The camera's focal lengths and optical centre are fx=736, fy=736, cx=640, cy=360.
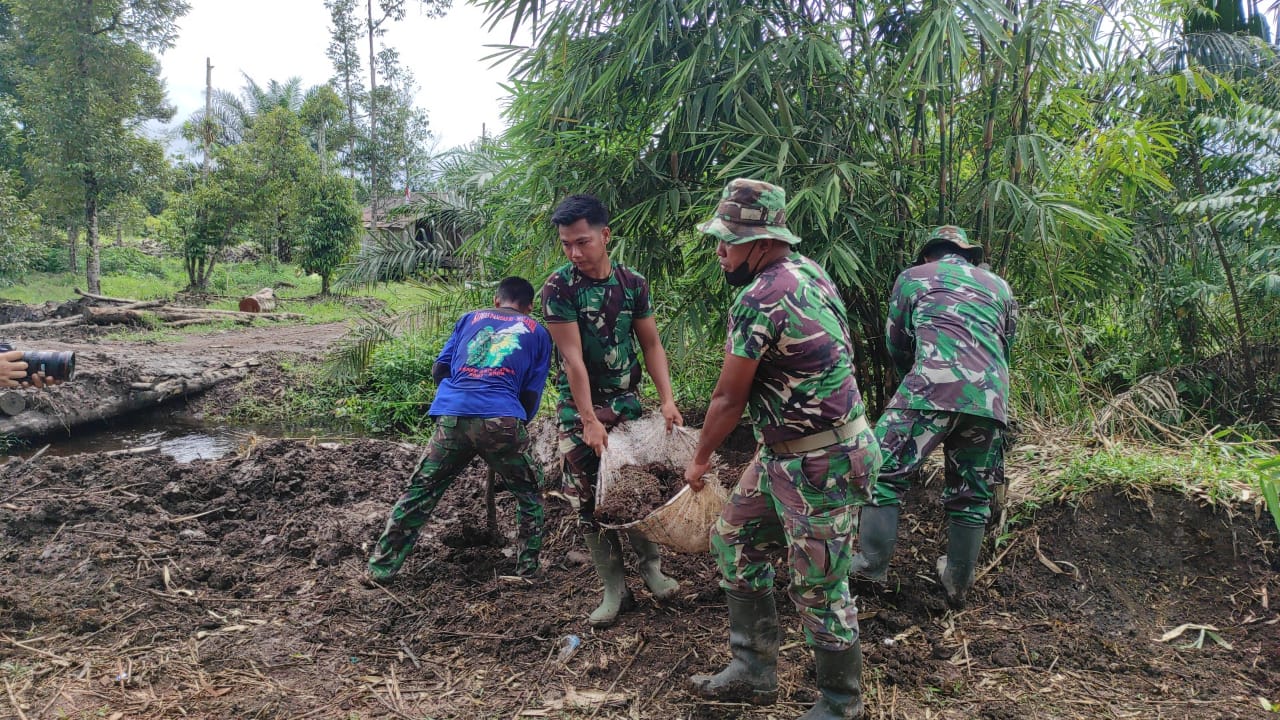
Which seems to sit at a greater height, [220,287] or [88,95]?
[88,95]

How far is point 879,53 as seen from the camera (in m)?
3.93

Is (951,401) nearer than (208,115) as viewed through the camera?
Answer: Yes

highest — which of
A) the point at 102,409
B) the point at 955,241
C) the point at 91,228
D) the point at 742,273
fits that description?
the point at 91,228

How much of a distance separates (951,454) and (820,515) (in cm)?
133

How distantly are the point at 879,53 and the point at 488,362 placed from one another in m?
2.63

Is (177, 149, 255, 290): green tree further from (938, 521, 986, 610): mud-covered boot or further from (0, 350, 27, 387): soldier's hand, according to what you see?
(938, 521, 986, 610): mud-covered boot

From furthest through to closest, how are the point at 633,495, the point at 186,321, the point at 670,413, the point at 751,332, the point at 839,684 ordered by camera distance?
the point at 186,321 < the point at 670,413 < the point at 633,495 < the point at 839,684 < the point at 751,332

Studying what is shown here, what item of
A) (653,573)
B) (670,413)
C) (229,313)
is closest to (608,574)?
(653,573)

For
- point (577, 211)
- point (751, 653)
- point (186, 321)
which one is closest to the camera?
point (751, 653)

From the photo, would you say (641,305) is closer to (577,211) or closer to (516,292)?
(577,211)

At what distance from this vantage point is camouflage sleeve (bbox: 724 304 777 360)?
2.31 metres

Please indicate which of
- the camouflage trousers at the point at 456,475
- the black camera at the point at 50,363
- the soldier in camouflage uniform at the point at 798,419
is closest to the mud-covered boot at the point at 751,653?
the soldier in camouflage uniform at the point at 798,419

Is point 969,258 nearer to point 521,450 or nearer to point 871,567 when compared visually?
point 871,567

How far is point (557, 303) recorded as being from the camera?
3.20 m
